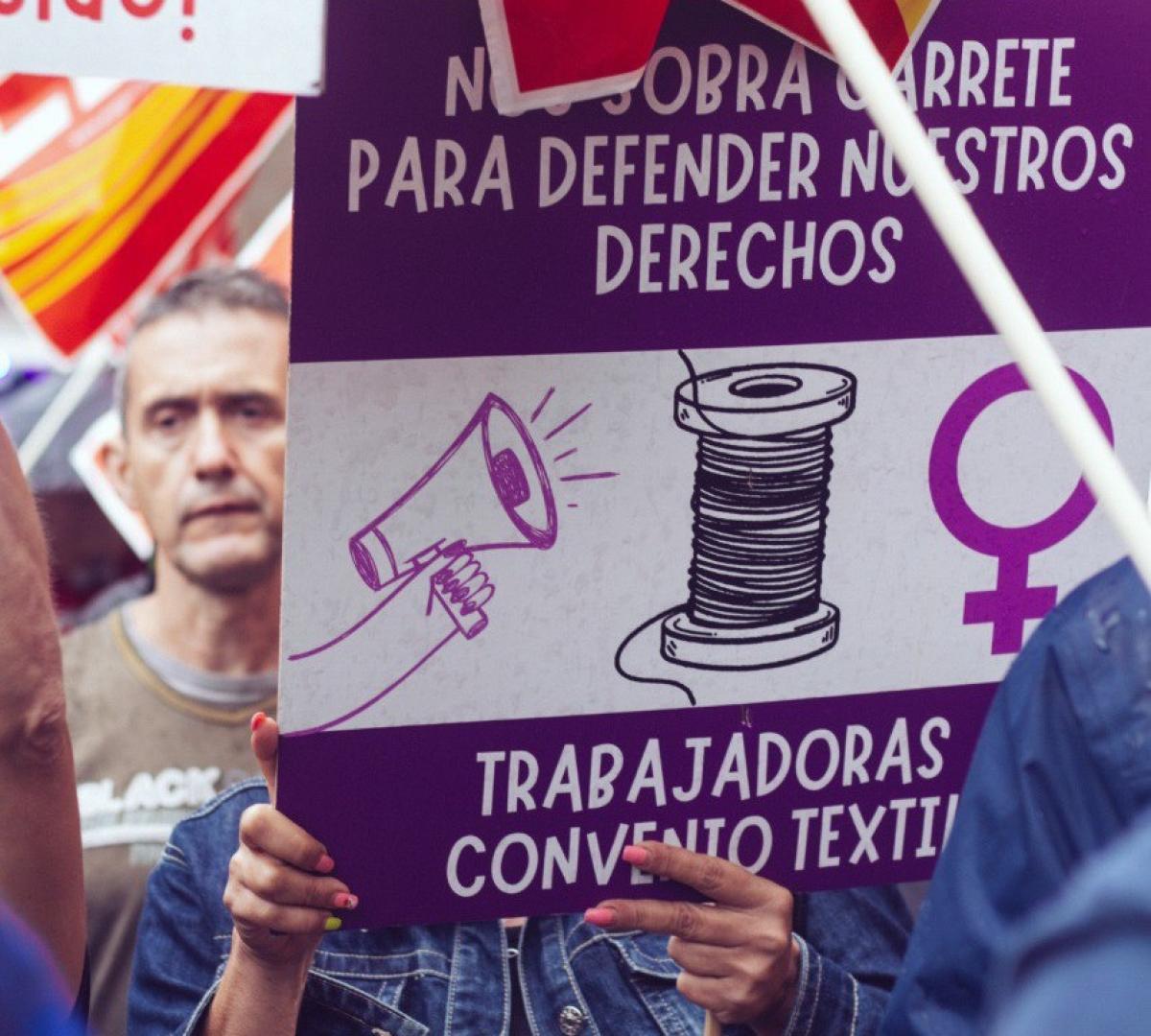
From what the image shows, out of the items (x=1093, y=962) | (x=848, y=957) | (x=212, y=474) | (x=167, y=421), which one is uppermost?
(x=167, y=421)

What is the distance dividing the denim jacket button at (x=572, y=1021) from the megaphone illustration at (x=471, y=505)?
60cm

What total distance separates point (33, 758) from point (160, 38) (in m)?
0.71

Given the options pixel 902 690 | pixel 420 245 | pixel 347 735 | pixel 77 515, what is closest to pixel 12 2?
pixel 420 245

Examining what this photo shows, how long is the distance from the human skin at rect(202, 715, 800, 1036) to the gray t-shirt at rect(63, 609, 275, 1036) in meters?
1.16

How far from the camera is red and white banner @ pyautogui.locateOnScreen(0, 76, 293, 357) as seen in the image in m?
3.73

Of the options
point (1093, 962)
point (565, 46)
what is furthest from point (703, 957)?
point (1093, 962)

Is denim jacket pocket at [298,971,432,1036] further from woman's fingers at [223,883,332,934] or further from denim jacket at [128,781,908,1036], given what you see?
woman's fingers at [223,883,332,934]

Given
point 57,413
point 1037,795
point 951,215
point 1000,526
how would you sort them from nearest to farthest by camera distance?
point 951,215
point 1037,795
point 1000,526
point 57,413

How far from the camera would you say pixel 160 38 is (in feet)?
4.99

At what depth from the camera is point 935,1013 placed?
4.91 ft

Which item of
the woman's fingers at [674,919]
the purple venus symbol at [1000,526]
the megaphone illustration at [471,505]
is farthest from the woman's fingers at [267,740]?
the purple venus symbol at [1000,526]

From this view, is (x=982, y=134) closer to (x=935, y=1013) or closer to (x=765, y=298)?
(x=765, y=298)

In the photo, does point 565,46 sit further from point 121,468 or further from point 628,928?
point 121,468

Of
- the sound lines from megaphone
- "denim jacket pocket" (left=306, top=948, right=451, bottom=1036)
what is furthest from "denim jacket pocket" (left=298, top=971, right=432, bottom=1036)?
the sound lines from megaphone
